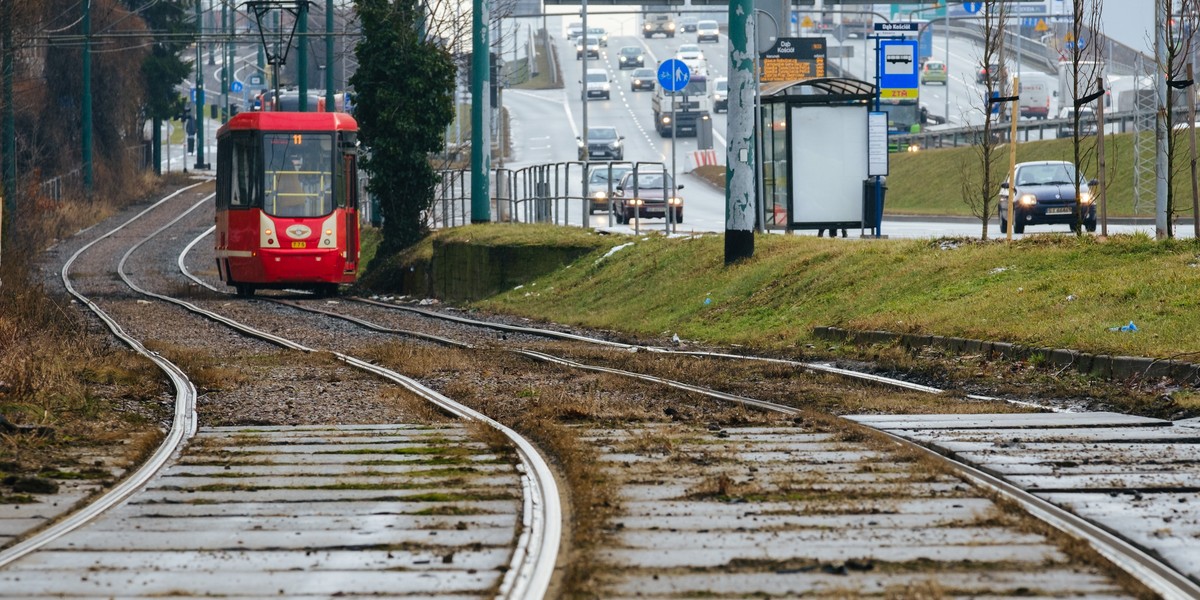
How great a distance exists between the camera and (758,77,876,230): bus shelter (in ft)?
88.1

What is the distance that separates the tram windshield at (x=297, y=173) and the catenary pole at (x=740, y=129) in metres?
9.66

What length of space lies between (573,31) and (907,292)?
392 feet

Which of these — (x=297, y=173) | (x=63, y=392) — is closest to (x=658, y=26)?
(x=297, y=173)

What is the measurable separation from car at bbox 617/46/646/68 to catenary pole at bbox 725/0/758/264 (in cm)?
9277

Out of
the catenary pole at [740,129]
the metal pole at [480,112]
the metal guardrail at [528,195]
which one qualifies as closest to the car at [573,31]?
the metal guardrail at [528,195]

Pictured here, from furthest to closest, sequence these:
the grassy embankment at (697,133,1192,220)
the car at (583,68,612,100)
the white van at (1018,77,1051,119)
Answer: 1. the car at (583,68,612,100)
2. the white van at (1018,77,1051,119)
3. the grassy embankment at (697,133,1192,220)

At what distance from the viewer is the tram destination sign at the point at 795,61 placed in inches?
2229

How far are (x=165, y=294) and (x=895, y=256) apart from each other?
1718 cm

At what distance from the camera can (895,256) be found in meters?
20.2

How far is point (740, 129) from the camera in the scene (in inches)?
895

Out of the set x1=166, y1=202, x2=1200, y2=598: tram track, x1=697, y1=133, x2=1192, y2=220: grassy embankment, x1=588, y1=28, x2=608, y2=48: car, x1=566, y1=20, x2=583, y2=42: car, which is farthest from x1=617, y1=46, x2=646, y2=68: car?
x1=166, y1=202, x2=1200, y2=598: tram track

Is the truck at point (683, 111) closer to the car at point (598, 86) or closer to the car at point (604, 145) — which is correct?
the car at point (598, 86)

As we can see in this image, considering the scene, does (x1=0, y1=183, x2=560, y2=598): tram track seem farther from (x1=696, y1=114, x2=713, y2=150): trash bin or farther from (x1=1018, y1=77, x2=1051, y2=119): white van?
(x1=1018, y1=77, x2=1051, y2=119): white van

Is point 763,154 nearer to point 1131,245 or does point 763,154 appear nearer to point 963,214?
point 1131,245
